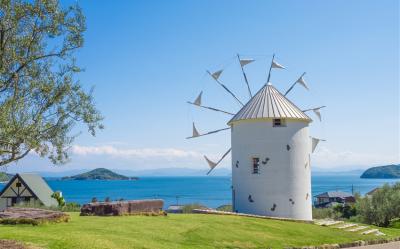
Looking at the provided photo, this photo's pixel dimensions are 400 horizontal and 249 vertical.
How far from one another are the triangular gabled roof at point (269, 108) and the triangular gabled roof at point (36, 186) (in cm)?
2761

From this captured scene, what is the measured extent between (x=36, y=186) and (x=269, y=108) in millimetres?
31765

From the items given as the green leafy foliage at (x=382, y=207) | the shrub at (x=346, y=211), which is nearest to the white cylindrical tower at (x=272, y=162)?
the green leafy foliage at (x=382, y=207)

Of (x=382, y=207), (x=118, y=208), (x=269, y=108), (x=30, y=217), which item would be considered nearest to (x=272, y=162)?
(x=269, y=108)

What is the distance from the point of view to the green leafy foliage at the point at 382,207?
117 feet

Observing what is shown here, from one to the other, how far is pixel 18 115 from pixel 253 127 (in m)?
18.1

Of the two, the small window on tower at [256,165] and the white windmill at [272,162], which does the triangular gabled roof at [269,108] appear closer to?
the white windmill at [272,162]

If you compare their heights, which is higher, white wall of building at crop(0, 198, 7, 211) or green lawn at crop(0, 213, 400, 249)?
green lawn at crop(0, 213, 400, 249)

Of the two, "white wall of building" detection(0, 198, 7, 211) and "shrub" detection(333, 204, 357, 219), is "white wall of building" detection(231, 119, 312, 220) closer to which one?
"shrub" detection(333, 204, 357, 219)

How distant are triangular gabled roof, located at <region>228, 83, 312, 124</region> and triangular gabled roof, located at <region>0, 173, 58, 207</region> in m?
27.6

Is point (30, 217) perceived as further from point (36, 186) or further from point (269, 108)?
point (36, 186)

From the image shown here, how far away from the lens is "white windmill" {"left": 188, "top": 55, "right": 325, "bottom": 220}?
91.1 feet

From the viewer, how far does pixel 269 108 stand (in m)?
29.0

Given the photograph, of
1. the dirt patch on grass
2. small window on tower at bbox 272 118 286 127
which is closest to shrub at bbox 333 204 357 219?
small window on tower at bbox 272 118 286 127

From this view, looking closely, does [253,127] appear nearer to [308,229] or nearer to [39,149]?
[308,229]
